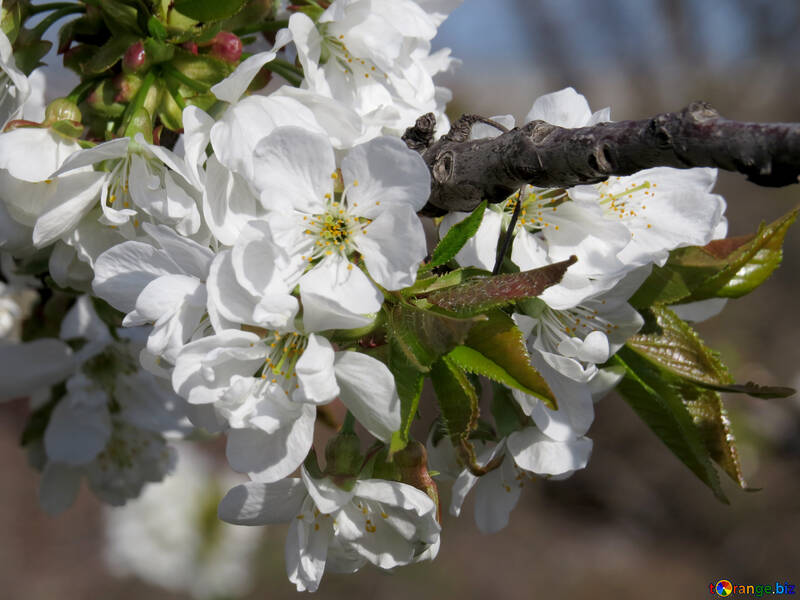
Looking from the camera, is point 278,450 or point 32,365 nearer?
point 278,450

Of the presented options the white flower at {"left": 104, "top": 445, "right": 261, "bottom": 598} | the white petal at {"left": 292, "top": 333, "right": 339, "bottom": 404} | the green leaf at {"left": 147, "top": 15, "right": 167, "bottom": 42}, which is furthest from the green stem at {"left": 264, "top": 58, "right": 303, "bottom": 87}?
the white flower at {"left": 104, "top": 445, "right": 261, "bottom": 598}

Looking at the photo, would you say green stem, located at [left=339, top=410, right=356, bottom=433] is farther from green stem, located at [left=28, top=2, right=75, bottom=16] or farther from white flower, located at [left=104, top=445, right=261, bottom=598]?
white flower, located at [left=104, top=445, right=261, bottom=598]

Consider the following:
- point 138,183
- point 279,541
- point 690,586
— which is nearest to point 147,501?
point 279,541

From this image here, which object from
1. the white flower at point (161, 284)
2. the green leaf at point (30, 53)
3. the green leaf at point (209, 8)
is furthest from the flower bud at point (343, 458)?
the green leaf at point (30, 53)

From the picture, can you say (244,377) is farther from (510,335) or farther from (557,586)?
(557,586)

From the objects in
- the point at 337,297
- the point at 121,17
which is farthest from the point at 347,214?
the point at 121,17

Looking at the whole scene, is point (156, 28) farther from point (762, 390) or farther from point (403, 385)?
point (762, 390)
